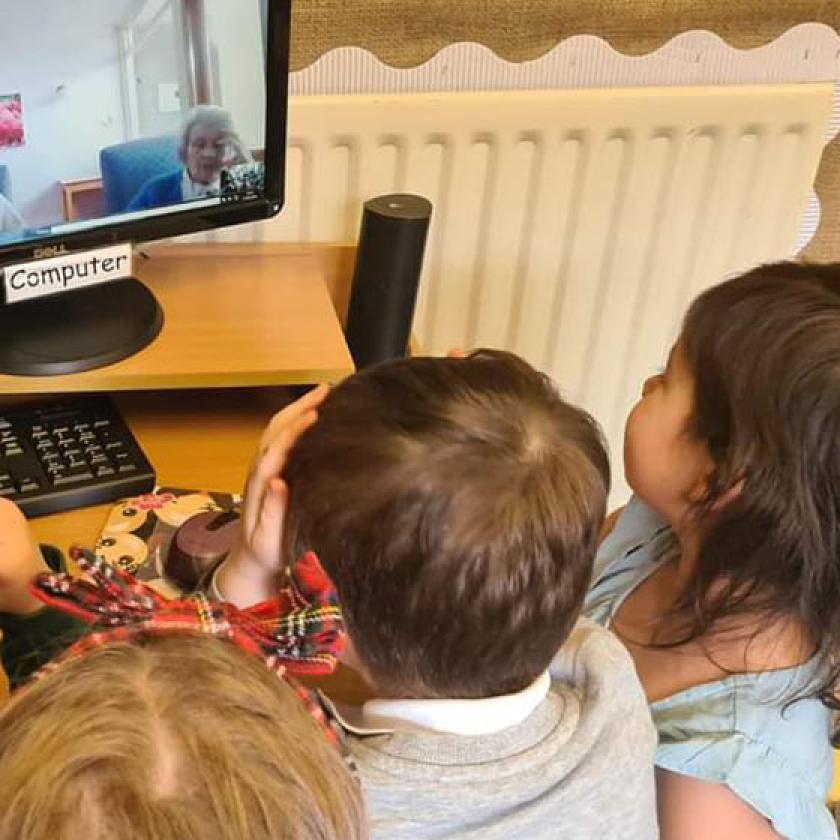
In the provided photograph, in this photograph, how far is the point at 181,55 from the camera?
1.04 metres

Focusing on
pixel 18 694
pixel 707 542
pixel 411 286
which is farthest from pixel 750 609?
pixel 18 694

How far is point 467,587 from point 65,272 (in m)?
0.54

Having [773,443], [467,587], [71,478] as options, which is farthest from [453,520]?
[71,478]

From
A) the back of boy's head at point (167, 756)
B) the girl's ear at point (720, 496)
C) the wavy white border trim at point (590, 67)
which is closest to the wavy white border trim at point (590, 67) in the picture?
the wavy white border trim at point (590, 67)

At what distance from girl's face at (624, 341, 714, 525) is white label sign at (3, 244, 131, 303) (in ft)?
1.57

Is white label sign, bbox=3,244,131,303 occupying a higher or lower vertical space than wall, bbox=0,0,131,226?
lower

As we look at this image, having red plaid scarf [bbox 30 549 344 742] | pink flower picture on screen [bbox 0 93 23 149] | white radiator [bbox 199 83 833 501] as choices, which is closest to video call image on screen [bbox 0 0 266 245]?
pink flower picture on screen [bbox 0 93 23 149]

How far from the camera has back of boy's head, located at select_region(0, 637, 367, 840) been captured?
0.51m

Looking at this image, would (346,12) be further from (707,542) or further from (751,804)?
(751,804)

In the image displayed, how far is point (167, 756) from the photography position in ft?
1.73

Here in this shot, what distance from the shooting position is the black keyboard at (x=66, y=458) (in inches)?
39.3

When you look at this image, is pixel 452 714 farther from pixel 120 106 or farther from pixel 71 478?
pixel 120 106

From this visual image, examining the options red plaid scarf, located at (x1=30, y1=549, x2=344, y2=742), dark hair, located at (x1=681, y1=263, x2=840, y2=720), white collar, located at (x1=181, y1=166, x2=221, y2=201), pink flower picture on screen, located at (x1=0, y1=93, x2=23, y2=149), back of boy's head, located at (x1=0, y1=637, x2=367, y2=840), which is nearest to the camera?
back of boy's head, located at (x1=0, y1=637, x2=367, y2=840)

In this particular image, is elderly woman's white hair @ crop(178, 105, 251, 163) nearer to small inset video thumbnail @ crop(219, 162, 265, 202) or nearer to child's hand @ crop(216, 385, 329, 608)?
small inset video thumbnail @ crop(219, 162, 265, 202)
